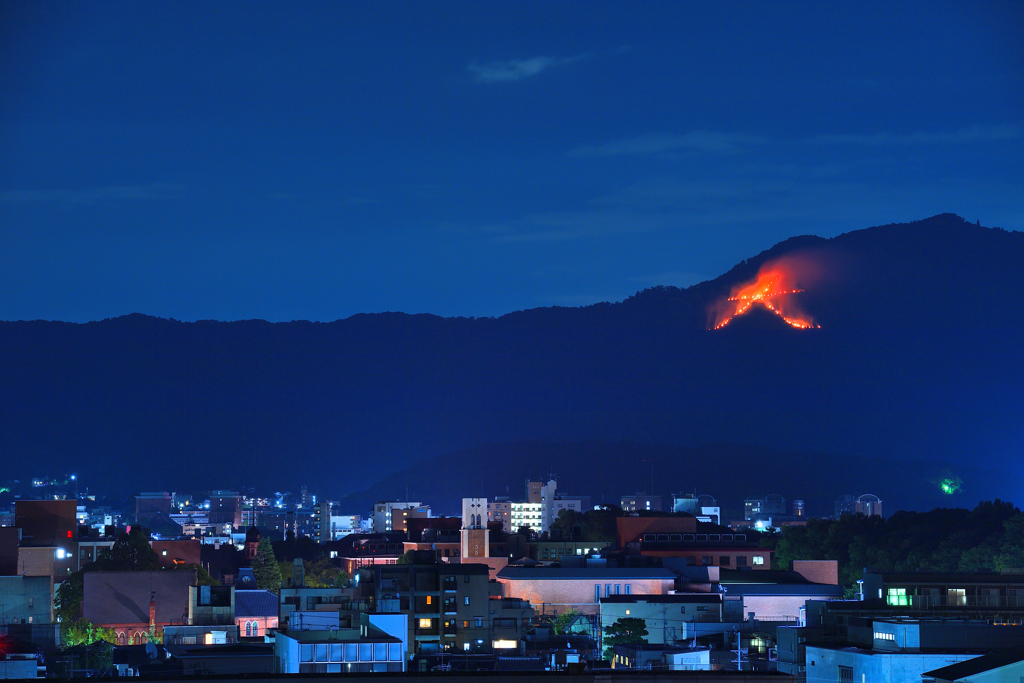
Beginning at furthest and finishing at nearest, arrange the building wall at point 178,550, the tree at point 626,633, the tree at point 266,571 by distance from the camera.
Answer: the building wall at point 178,550 → the tree at point 266,571 → the tree at point 626,633

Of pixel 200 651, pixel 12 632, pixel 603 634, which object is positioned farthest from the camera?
pixel 603 634

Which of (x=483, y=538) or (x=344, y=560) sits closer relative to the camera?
(x=483, y=538)

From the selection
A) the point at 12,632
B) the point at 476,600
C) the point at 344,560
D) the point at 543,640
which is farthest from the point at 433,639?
the point at 344,560

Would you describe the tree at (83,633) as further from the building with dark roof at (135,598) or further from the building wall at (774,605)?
the building wall at (774,605)

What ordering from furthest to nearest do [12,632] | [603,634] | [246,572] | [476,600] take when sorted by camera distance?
[246,572]
[476,600]
[603,634]
[12,632]

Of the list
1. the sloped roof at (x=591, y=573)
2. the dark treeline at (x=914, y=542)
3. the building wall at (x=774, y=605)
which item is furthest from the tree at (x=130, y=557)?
the dark treeline at (x=914, y=542)

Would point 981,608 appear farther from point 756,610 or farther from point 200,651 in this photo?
point 200,651

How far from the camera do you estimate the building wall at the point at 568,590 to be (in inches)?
2335

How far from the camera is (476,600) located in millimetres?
46938

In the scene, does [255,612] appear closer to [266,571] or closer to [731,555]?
[266,571]

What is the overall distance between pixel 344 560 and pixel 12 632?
55.0 metres

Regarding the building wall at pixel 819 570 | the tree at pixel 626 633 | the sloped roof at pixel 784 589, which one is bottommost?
the tree at pixel 626 633

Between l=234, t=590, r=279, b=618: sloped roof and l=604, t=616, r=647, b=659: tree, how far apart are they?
11.8m

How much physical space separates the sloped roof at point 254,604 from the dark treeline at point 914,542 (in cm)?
2890
